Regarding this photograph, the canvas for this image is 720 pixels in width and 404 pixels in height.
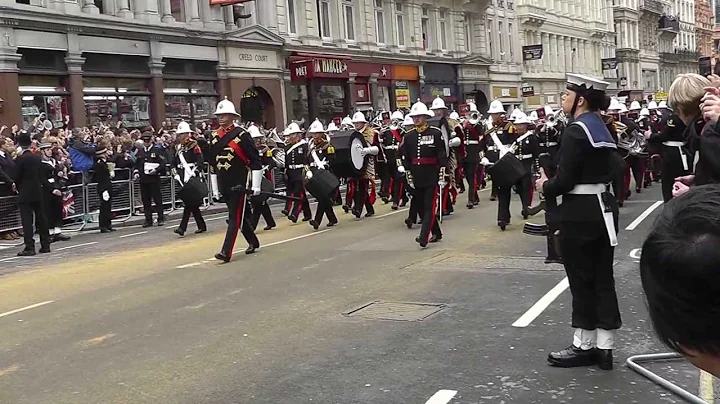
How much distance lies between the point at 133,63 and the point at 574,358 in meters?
23.6

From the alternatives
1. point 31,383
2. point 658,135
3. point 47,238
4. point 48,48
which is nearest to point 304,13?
point 48,48

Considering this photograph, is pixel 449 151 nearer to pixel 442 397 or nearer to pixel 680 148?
pixel 680 148

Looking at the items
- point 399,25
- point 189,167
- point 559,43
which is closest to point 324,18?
point 399,25

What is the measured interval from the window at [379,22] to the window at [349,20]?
190cm

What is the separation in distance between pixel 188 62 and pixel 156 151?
1239 cm

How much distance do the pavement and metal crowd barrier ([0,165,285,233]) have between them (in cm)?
408

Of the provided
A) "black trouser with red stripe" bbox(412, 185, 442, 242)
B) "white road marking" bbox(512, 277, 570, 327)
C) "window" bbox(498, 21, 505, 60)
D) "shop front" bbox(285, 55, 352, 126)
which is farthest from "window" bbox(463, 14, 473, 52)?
"white road marking" bbox(512, 277, 570, 327)

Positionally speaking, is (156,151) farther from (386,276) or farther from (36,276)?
(386,276)

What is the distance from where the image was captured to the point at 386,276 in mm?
9398

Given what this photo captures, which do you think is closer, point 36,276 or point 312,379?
point 312,379

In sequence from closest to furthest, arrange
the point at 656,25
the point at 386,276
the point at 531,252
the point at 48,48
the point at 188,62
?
the point at 386,276 < the point at 531,252 < the point at 48,48 < the point at 188,62 < the point at 656,25

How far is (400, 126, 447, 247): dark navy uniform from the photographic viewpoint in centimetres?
1156

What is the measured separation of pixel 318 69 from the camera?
3462cm

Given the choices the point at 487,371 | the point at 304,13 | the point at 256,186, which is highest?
the point at 304,13
